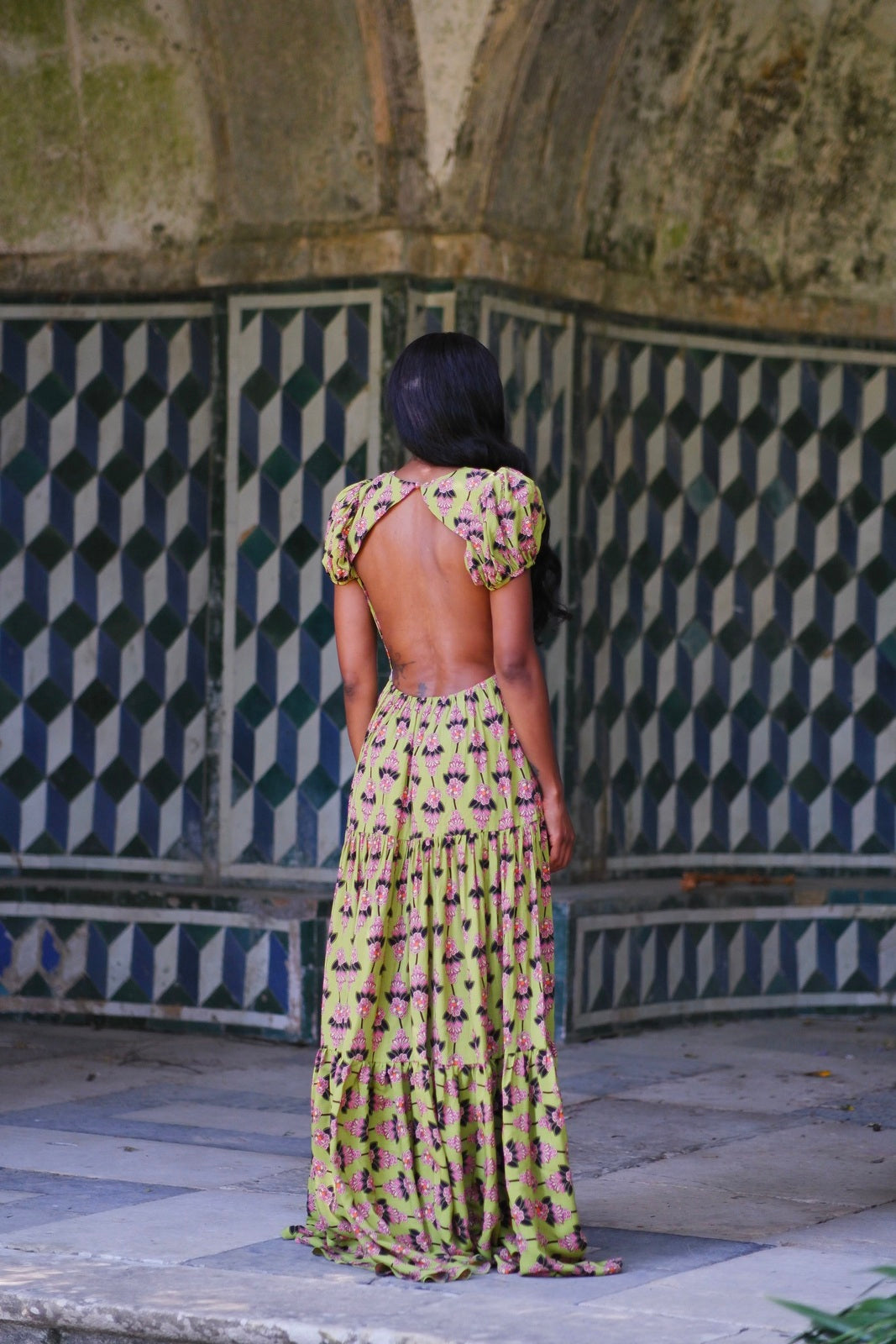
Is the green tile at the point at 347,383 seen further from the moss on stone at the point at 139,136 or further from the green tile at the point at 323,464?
the moss on stone at the point at 139,136

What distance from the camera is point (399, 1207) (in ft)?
15.2

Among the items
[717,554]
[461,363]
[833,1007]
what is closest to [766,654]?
[717,554]

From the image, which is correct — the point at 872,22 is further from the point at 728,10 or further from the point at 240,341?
the point at 240,341

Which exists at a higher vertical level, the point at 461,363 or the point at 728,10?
the point at 728,10

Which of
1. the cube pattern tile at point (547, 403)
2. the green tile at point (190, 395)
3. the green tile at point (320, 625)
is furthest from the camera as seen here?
the green tile at point (190, 395)

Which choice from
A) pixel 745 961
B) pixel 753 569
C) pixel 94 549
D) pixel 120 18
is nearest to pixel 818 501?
pixel 753 569

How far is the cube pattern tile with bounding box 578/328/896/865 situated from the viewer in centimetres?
845

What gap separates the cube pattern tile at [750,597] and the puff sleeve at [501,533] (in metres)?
3.72

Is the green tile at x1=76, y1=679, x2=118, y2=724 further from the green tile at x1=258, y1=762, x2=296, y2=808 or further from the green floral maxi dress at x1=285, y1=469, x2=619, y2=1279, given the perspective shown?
the green floral maxi dress at x1=285, y1=469, x2=619, y2=1279

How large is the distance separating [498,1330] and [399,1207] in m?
0.64

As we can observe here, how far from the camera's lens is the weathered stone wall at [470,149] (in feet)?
24.7

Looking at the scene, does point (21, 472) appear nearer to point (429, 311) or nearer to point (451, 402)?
point (429, 311)

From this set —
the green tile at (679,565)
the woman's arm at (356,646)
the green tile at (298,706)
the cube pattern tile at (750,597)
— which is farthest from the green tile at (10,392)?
the woman's arm at (356,646)

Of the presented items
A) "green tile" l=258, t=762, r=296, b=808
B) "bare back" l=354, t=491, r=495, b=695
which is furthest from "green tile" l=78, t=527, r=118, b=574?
"bare back" l=354, t=491, r=495, b=695
